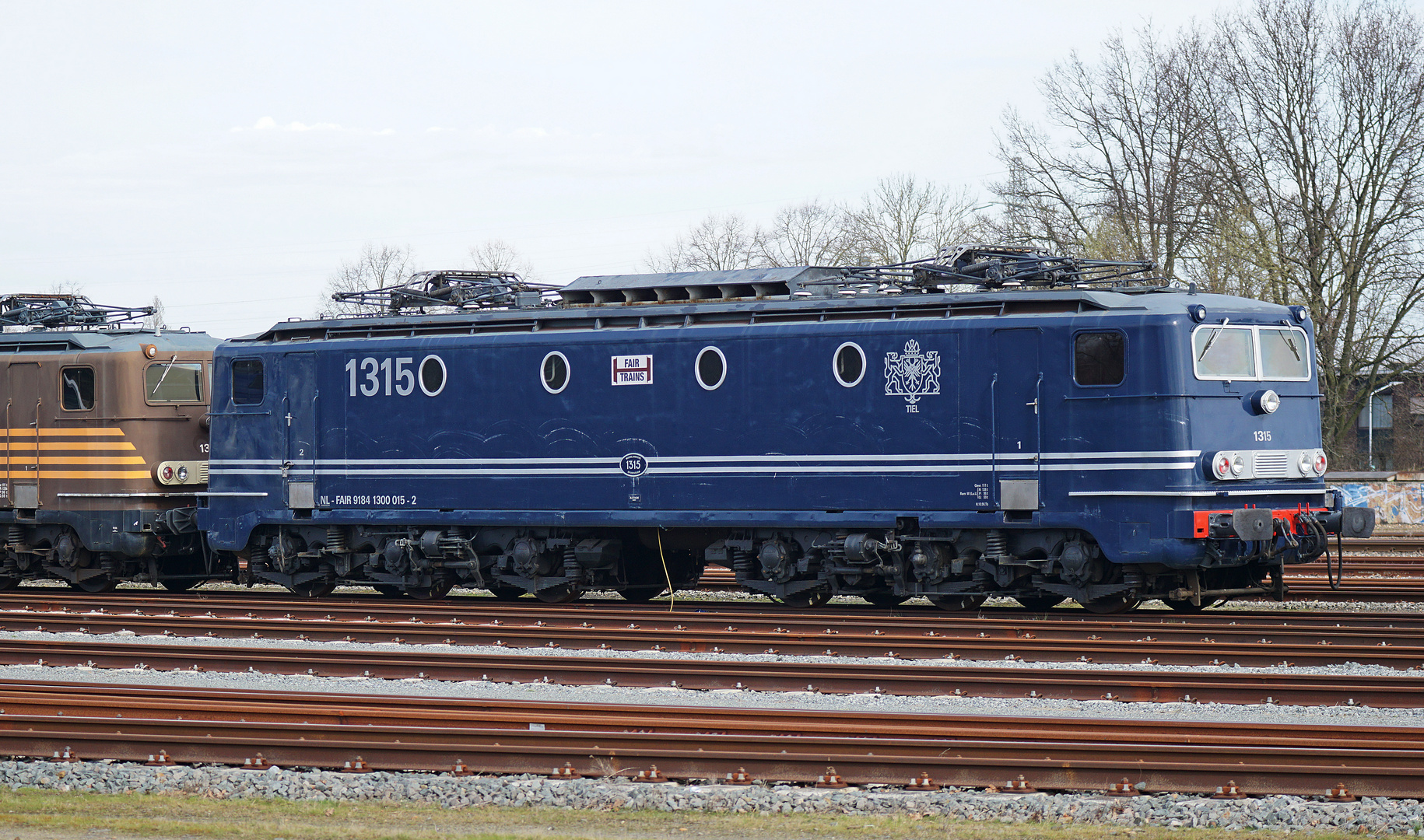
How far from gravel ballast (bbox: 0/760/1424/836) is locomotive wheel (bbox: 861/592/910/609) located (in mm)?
8825

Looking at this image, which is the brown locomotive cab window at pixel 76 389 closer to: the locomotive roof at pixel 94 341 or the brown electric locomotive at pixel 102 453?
the brown electric locomotive at pixel 102 453

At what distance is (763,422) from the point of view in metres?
17.3

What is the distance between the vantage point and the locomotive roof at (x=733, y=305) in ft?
52.6

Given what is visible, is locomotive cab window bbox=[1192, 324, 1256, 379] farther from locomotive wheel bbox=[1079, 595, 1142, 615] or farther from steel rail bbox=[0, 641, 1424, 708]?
steel rail bbox=[0, 641, 1424, 708]

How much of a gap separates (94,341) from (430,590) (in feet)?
22.2

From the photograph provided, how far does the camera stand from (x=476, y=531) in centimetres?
1930

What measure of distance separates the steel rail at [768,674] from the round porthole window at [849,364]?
436 cm

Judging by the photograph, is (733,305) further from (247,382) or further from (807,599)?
(247,382)

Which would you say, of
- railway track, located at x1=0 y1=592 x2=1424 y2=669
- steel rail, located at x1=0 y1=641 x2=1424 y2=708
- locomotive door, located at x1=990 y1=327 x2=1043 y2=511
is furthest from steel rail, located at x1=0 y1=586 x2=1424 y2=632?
steel rail, located at x1=0 y1=641 x2=1424 y2=708

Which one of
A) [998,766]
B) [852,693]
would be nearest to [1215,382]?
[852,693]

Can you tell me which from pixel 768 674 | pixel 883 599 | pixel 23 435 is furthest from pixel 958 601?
pixel 23 435

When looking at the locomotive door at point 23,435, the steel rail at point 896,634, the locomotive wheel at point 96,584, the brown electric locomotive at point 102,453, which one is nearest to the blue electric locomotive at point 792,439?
the steel rail at point 896,634

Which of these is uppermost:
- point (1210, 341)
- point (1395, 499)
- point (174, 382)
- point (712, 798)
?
point (174, 382)

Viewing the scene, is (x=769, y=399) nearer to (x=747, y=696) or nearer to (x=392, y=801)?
(x=747, y=696)
